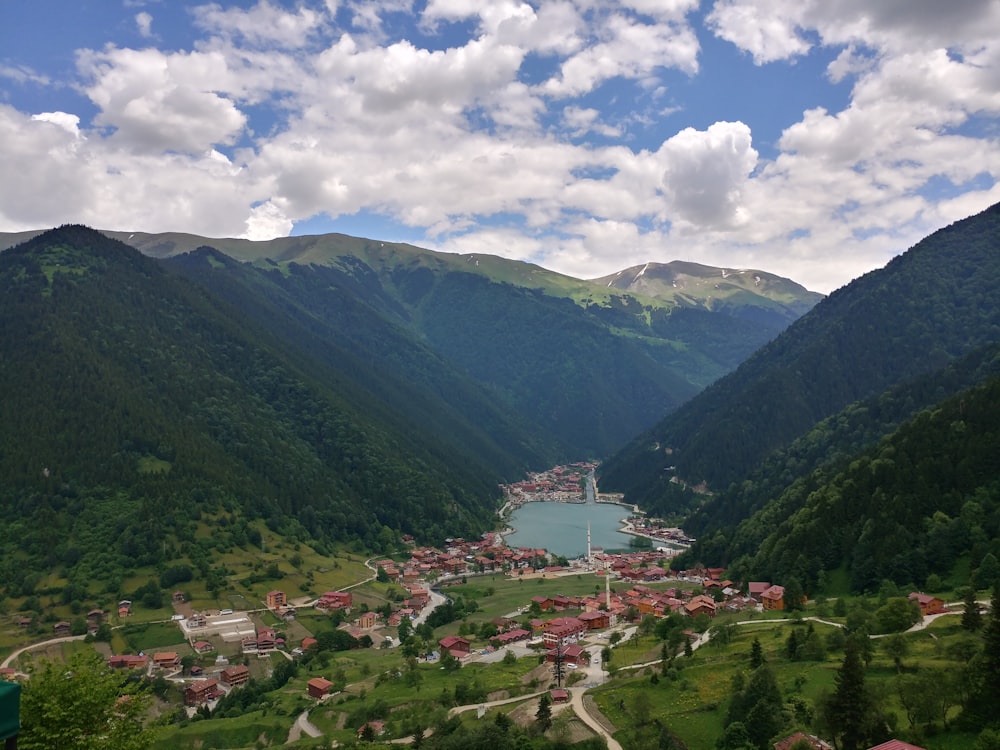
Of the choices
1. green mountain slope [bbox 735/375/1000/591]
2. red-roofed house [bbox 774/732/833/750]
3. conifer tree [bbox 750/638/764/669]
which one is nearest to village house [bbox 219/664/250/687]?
conifer tree [bbox 750/638/764/669]

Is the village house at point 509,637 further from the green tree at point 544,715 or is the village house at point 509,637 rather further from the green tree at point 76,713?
the green tree at point 76,713

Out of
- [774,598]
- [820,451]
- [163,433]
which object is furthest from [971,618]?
[163,433]

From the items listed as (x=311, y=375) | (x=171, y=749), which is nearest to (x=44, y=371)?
(x=311, y=375)

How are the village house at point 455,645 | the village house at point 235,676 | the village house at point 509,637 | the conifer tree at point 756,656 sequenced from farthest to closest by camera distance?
the village house at point 509,637 → the village house at point 235,676 → the village house at point 455,645 → the conifer tree at point 756,656

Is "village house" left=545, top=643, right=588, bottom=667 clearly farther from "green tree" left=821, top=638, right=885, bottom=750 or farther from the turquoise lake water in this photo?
the turquoise lake water

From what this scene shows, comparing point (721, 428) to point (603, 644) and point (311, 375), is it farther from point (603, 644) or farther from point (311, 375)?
point (603, 644)

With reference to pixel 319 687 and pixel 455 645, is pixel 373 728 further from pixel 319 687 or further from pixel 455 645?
pixel 455 645

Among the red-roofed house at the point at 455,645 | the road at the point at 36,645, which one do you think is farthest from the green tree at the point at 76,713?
the road at the point at 36,645
